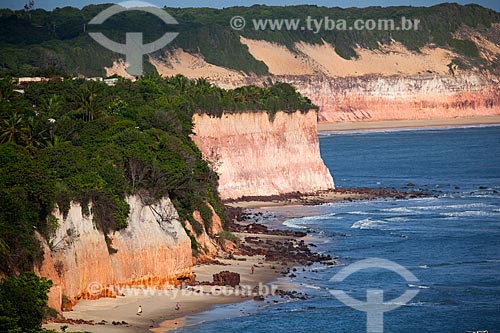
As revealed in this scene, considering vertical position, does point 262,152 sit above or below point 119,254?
above

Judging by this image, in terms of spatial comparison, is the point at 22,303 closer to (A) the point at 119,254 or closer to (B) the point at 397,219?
(A) the point at 119,254

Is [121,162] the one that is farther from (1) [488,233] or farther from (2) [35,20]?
(2) [35,20]

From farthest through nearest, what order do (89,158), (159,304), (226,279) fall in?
(226,279)
(89,158)
(159,304)

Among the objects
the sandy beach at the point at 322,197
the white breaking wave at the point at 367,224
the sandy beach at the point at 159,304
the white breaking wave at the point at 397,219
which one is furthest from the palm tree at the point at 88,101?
the white breaking wave at the point at 397,219

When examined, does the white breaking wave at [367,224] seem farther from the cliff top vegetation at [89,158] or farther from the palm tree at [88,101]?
the palm tree at [88,101]

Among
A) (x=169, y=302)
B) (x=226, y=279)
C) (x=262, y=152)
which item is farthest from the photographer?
(x=262, y=152)

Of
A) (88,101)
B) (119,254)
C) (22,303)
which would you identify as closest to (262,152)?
(88,101)

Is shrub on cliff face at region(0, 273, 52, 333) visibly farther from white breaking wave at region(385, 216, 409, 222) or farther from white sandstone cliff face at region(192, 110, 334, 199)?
white sandstone cliff face at region(192, 110, 334, 199)
